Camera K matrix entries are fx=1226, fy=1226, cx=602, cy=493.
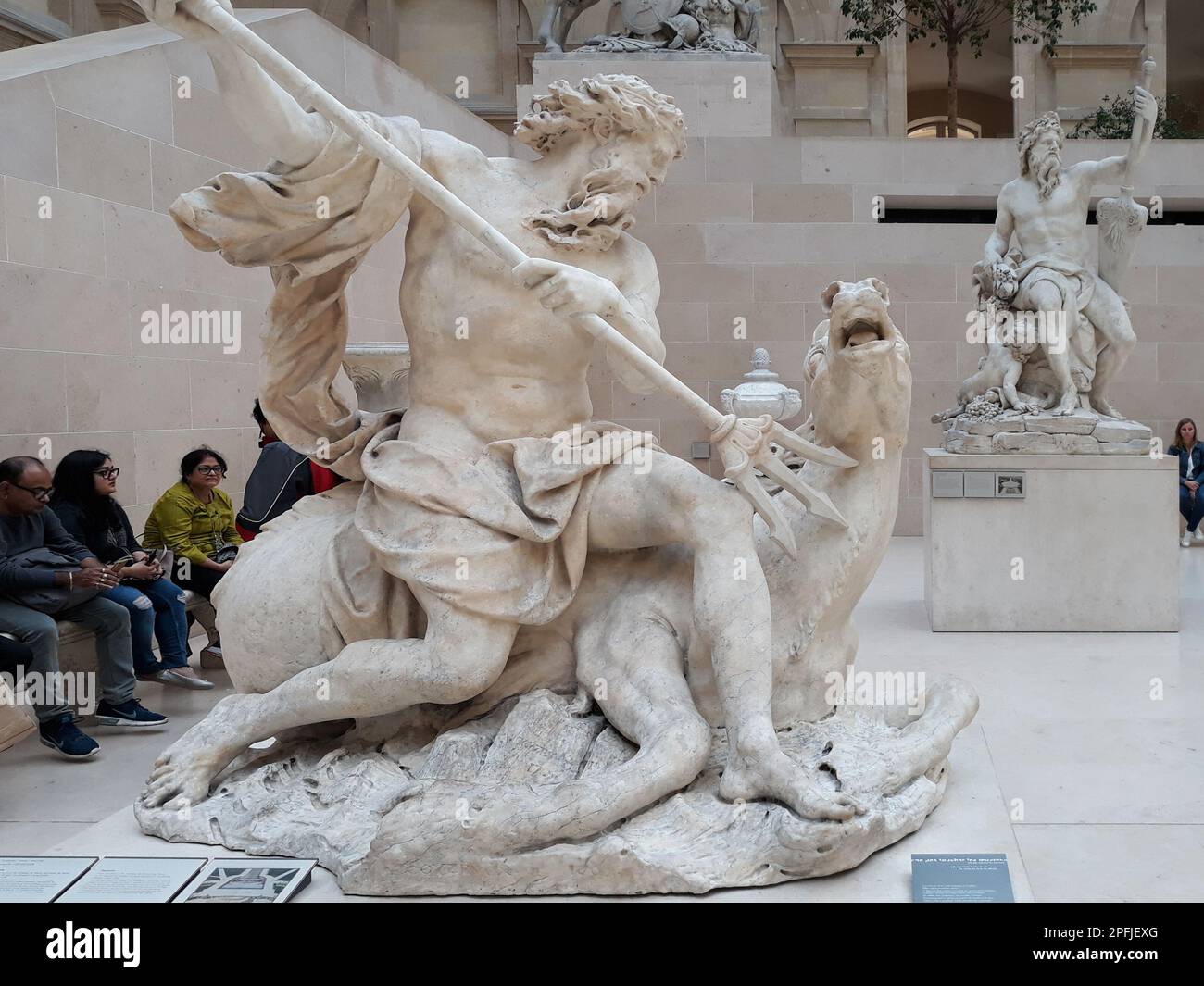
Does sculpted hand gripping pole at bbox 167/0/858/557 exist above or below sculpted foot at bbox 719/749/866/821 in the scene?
above

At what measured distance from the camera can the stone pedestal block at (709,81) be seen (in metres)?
11.0

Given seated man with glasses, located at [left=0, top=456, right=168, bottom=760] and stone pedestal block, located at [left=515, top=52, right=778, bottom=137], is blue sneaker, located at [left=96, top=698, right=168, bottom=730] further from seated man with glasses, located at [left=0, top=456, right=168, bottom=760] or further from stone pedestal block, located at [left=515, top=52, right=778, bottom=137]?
stone pedestal block, located at [left=515, top=52, right=778, bottom=137]

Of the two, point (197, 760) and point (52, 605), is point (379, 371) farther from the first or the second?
point (197, 760)

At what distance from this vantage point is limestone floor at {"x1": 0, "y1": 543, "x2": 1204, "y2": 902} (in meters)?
2.88

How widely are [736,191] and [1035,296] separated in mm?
4139

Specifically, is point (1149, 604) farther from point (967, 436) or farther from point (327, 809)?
point (327, 809)

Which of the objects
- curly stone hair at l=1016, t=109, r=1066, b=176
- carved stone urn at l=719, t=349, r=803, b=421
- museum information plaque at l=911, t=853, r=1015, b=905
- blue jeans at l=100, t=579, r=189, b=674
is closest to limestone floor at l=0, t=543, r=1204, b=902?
museum information plaque at l=911, t=853, r=1015, b=905

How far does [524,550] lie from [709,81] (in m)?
8.92

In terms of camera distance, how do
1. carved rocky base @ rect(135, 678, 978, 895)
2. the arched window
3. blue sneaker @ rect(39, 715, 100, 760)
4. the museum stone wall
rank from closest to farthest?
carved rocky base @ rect(135, 678, 978, 895), blue sneaker @ rect(39, 715, 100, 760), the museum stone wall, the arched window

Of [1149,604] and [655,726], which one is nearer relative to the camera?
[655,726]

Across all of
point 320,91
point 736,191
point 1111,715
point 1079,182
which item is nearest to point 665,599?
point 320,91

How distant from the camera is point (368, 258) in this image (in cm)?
883
